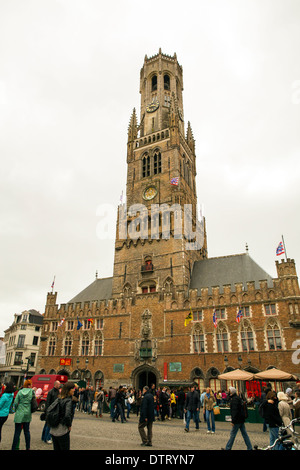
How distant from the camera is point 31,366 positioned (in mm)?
56125

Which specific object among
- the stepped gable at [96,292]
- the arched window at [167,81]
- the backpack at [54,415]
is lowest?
the backpack at [54,415]

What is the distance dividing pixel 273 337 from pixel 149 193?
22546 millimetres

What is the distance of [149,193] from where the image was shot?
41.1m

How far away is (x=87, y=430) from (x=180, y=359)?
18.7 m

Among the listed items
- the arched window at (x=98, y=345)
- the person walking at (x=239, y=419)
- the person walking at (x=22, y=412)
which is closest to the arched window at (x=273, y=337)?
the arched window at (x=98, y=345)

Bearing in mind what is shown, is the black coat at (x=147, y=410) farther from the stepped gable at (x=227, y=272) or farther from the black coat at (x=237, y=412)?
the stepped gable at (x=227, y=272)

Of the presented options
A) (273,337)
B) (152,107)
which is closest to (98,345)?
(273,337)

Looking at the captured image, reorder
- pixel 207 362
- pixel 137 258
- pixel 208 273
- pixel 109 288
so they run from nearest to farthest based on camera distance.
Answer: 1. pixel 207 362
2. pixel 208 273
3. pixel 137 258
4. pixel 109 288

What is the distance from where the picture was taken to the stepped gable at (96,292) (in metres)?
40.5

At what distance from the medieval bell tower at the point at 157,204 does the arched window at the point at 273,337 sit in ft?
30.3

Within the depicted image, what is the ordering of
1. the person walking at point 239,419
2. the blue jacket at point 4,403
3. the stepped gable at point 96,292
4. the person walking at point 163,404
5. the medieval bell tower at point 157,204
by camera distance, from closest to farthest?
the blue jacket at point 4,403
the person walking at point 239,419
the person walking at point 163,404
the medieval bell tower at point 157,204
the stepped gable at point 96,292

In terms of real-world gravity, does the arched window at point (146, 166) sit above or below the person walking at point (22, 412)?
above
